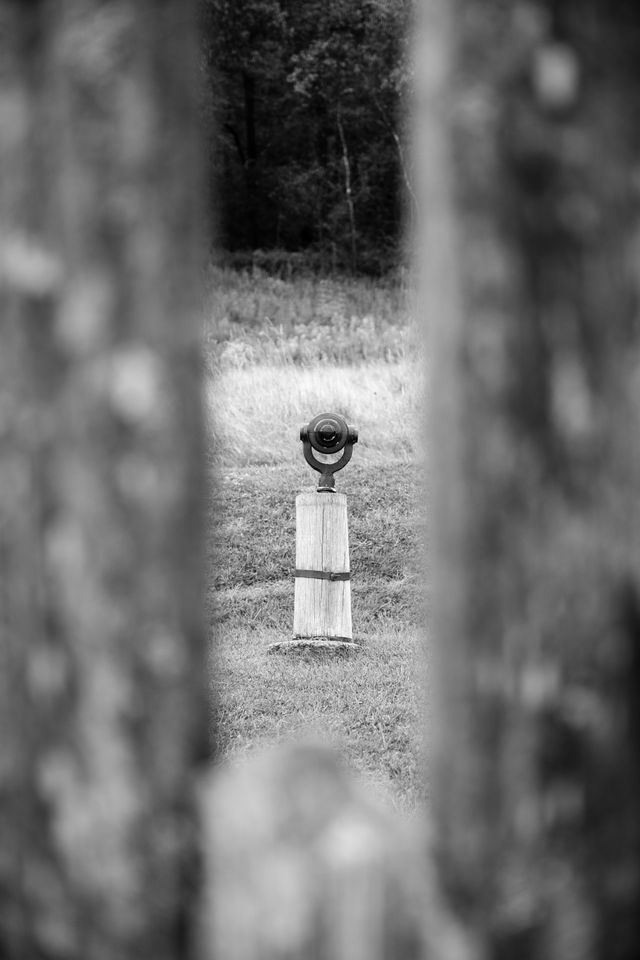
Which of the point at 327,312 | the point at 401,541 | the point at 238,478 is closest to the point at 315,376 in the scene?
the point at 238,478

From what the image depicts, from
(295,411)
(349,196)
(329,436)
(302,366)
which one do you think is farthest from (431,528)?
(349,196)

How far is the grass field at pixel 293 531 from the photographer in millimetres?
5438

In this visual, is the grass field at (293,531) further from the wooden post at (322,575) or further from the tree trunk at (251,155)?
the tree trunk at (251,155)

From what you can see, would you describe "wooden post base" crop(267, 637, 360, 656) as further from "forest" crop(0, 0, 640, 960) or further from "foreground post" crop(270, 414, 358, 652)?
"forest" crop(0, 0, 640, 960)

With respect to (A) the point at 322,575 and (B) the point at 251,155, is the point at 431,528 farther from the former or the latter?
(B) the point at 251,155

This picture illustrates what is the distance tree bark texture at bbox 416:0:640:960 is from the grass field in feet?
10.3

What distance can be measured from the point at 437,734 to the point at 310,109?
73.5 ft

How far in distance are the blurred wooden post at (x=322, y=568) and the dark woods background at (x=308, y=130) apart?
14.7 meters

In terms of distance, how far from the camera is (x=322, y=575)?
21.8ft

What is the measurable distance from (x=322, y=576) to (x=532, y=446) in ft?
18.4

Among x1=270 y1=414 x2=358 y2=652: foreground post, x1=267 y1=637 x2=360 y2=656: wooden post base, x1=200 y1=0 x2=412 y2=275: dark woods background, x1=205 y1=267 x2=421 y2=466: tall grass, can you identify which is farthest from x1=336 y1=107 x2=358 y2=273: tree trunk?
x1=267 y1=637 x2=360 y2=656: wooden post base

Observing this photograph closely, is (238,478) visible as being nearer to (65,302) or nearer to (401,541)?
(401,541)

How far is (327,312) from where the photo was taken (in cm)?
1709

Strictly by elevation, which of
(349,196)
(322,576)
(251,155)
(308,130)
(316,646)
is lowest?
(316,646)
